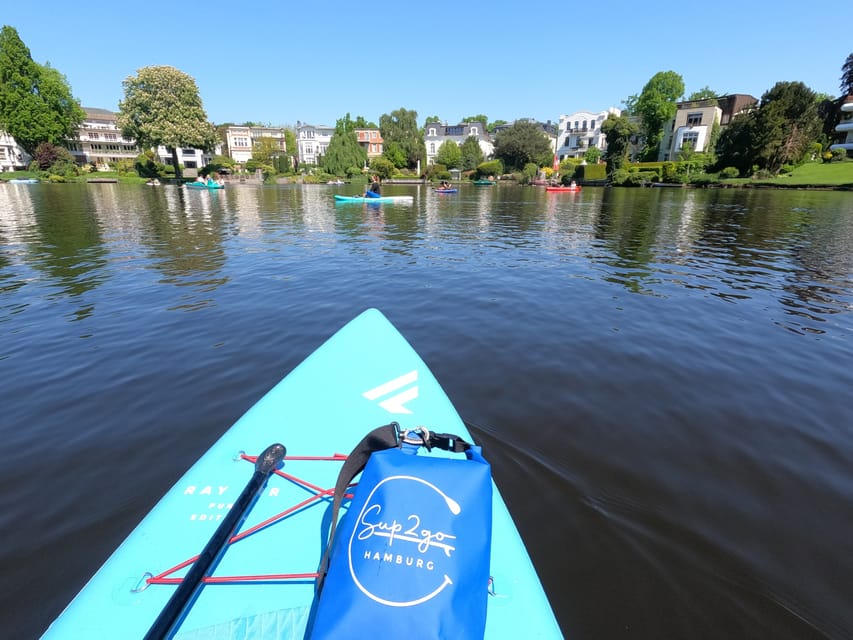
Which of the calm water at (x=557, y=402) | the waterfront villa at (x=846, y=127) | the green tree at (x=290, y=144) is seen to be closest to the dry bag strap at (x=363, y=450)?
the calm water at (x=557, y=402)

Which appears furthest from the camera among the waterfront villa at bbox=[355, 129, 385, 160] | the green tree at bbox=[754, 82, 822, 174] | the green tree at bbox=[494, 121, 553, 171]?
the waterfront villa at bbox=[355, 129, 385, 160]

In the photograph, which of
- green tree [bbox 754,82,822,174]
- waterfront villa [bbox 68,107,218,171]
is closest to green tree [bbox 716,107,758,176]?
green tree [bbox 754,82,822,174]

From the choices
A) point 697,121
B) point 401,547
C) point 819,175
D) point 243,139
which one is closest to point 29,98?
point 243,139

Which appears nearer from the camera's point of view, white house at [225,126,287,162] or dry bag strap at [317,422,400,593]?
dry bag strap at [317,422,400,593]

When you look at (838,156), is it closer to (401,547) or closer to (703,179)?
(703,179)

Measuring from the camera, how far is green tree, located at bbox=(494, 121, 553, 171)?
79500 mm

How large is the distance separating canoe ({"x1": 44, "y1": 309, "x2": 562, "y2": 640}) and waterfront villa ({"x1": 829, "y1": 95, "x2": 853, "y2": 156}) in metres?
86.1

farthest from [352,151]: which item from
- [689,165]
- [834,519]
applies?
[834,519]

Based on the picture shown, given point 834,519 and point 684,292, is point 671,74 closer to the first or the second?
point 684,292

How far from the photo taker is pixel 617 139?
6556 cm

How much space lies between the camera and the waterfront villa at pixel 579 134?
86.5m

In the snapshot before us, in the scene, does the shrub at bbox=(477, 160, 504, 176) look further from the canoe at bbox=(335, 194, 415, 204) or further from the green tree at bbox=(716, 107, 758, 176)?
the canoe at bbox=(335, 194, 415, 204)

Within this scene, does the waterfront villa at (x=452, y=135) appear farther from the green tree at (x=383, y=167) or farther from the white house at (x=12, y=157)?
the white house at (x=12, y=157)

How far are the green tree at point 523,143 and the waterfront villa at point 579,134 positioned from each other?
12325 millimetres
